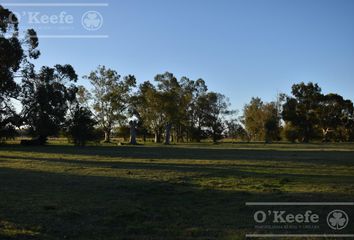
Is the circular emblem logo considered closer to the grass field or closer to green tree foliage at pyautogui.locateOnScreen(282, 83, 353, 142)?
the grass field

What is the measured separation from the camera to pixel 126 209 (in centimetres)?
1032

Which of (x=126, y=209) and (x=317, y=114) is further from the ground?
(x=317, y=114)

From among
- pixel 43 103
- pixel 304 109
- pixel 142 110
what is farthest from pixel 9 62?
pixel 304 109

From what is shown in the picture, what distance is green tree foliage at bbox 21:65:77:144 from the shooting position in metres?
55.3

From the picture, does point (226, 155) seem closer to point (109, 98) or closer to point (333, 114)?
point (109, 98)

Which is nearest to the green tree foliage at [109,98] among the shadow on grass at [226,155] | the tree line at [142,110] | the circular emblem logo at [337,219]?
the tree line at [142,110]

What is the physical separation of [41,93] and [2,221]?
49380 mm

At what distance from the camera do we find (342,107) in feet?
345

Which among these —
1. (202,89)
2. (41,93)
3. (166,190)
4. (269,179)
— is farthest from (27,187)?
(202,89)

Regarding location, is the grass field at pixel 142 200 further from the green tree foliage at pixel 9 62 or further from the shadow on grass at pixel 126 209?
the green tree foliage at pixel 9 62

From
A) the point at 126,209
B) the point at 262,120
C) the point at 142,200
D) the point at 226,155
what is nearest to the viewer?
the point at 126,209

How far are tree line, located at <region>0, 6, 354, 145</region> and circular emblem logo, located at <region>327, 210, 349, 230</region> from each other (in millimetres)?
43492

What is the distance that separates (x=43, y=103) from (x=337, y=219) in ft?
169

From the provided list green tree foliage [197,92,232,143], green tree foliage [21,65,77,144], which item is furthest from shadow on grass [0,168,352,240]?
green tree foliage [197,92,232,143]
